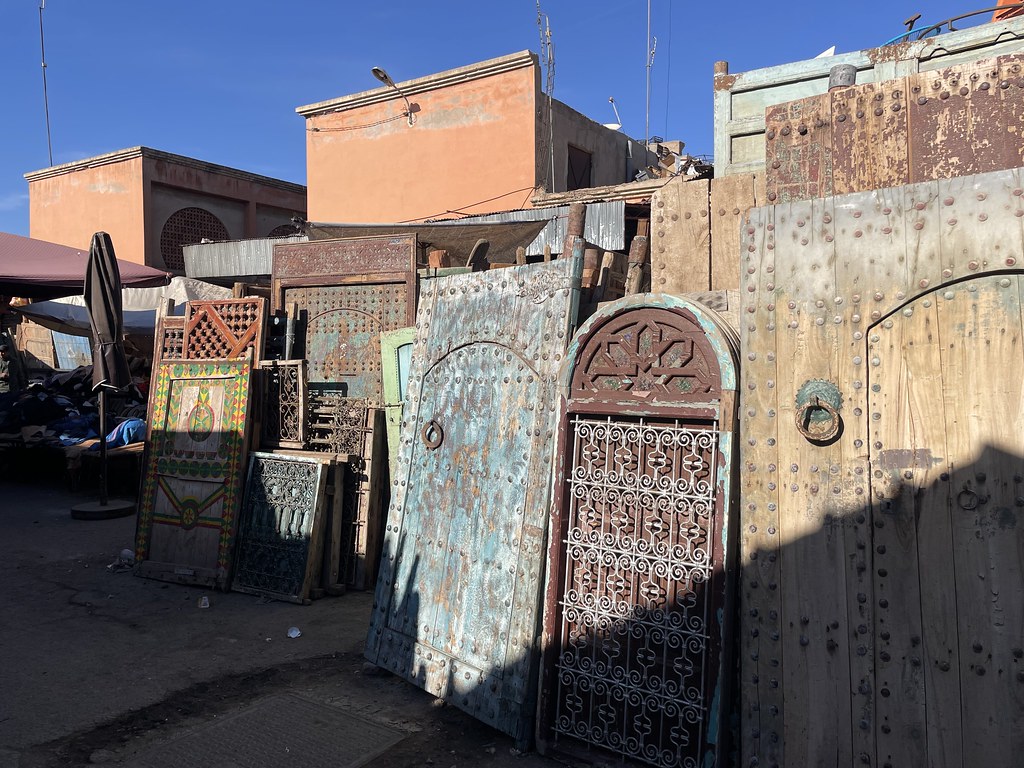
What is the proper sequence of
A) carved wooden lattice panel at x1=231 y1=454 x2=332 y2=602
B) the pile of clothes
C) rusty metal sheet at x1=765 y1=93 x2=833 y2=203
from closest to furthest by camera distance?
→ rusty metal sheet at x1=765 y1=93 x2=833 y2=203, carved wooden lattice panel at x1=231 y1=454 x2=332 y2=602, the pile of clothes

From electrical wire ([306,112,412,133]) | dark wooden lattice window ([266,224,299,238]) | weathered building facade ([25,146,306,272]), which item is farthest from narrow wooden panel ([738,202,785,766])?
dark wooden lattice window ([266,224,299,238])

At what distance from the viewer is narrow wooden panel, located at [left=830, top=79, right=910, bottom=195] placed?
3059mm

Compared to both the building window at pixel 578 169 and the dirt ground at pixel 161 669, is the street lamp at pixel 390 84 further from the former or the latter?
the dirt ground at pixel 161 669

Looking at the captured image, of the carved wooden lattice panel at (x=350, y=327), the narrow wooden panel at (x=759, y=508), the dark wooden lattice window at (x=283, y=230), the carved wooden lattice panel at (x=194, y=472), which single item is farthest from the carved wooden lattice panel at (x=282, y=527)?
the dark wooden lattice window at (x=283, y=230)

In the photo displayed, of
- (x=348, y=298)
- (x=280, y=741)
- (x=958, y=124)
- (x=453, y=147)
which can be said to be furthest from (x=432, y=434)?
(x=453, y=147)

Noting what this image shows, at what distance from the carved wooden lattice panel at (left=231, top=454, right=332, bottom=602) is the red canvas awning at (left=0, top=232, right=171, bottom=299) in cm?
468

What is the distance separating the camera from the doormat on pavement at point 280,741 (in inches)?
136

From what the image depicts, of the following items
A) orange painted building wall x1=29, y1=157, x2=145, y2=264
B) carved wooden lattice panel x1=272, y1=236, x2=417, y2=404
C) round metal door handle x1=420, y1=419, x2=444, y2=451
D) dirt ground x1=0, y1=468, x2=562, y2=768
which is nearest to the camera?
dirt ground x1=0, y1=468, x2=562, y2=768

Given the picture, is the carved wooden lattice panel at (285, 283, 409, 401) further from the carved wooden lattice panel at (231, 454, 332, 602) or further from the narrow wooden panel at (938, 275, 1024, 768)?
the narrow wooden panel at (938, 275, 1024, 768)

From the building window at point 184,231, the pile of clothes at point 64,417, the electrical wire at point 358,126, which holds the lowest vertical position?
the pile of clothes at point 64,417

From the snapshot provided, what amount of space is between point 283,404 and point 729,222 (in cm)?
393

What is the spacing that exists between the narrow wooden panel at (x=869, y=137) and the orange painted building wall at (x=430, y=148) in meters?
10.2

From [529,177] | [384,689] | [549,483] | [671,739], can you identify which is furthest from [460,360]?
[529,177]

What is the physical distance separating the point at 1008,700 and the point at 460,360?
2.85 meters
